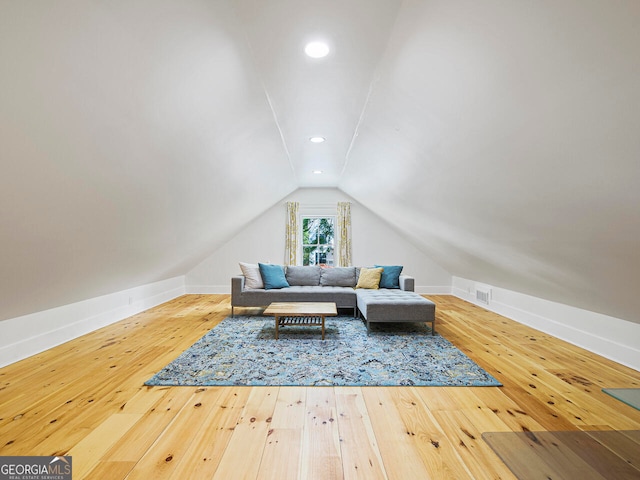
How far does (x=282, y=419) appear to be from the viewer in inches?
71.9

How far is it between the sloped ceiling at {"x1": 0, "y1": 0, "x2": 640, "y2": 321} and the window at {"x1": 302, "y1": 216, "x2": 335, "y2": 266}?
3658mm

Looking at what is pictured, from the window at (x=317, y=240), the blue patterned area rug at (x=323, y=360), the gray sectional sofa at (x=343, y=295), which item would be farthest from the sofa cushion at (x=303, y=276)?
the window at (x=317, y=240)

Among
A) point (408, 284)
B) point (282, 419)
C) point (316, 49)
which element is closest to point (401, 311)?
point (408, 284)

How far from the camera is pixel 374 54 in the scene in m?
2.00

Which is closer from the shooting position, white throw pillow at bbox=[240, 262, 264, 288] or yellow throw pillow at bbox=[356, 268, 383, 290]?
white throw pillow at bbox=[240, 262, 264, 288]

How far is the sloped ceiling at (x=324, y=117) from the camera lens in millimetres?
1207

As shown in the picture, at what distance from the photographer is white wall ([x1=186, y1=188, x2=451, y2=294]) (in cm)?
658

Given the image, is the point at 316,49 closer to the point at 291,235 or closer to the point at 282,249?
the point at 291,235

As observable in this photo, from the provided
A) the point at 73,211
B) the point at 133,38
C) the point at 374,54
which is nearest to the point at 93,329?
the point at 73,211

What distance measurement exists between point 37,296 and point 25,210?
1.39 m

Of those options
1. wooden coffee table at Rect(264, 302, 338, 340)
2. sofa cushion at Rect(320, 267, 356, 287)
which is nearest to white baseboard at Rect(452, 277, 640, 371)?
sofa cushion at Rect(320, 267, 356, 287)

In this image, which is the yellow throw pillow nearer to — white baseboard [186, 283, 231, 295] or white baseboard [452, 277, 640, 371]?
white baseboard [452, 277, 640, 371]

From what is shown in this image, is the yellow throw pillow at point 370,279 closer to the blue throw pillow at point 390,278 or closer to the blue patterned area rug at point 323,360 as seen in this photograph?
the blue throw pillow at point 390,278

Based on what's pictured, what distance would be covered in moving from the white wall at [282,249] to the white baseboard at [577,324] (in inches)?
77.4
